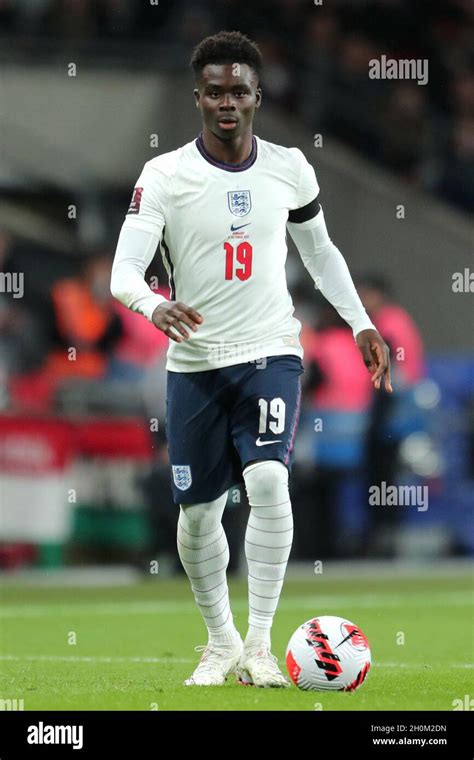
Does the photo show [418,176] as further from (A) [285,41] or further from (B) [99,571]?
(B) [99,571]

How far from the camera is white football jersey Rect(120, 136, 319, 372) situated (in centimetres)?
747

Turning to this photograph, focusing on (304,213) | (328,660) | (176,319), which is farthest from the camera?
(304,213)

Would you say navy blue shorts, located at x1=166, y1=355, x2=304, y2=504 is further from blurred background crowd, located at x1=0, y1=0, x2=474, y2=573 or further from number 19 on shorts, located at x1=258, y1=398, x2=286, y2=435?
blurred background crowd, located at x1=0, y1=0, x2=474, y2=573

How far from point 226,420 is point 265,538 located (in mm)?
549

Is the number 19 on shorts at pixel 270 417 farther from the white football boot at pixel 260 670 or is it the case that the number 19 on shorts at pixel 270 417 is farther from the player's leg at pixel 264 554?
the white football boot at pixel 260 670

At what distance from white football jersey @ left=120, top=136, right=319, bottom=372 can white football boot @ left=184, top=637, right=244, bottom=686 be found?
4.15 feet

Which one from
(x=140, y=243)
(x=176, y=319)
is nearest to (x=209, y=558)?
(x=176, y=319)

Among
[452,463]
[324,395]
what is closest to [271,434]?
[324,395]

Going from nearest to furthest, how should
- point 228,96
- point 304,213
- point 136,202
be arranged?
1. point 228,96
2. point 136,202
3. point 304,213

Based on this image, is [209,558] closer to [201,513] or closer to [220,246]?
[201,513]

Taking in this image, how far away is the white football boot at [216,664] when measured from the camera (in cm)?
752

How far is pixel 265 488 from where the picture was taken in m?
7.29

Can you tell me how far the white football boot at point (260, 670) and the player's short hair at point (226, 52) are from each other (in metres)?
2.50

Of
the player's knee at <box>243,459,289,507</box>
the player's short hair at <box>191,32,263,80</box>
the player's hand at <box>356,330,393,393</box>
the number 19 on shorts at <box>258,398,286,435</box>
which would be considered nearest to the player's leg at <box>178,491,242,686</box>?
the player's knee at <box>243,459,289,507</box>
